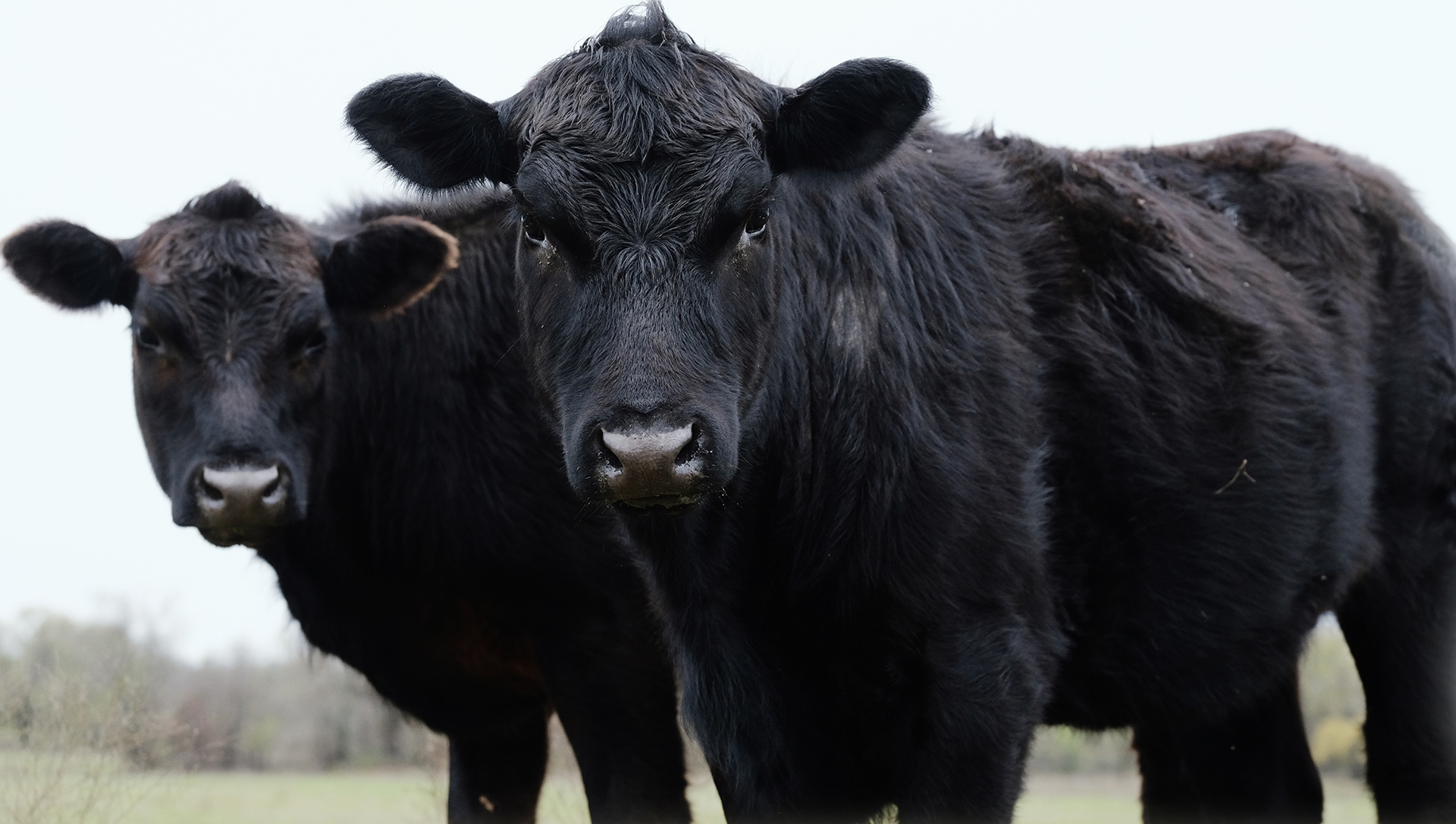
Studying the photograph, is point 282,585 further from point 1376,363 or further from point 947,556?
point 1376,363

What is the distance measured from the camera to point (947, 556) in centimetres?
446

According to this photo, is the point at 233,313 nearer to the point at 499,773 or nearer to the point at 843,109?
the point at 499,773

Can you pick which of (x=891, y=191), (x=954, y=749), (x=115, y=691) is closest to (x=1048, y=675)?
(x=954, y=749)

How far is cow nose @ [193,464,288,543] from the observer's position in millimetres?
6582

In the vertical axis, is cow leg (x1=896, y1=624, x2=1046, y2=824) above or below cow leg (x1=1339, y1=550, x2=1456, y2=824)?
above

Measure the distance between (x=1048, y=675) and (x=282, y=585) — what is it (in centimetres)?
463

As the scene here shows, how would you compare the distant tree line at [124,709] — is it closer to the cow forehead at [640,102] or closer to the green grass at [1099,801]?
the cow forehead at [640,102]

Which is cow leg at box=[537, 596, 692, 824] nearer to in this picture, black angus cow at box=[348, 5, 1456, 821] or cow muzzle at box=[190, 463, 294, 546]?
cow muzzle at box=[190, 463, 294, 546]

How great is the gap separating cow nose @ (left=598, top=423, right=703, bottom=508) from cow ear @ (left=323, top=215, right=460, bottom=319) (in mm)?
4059

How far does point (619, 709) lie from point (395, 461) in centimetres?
179

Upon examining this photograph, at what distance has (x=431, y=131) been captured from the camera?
4688 millimetres

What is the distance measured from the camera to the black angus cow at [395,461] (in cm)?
693

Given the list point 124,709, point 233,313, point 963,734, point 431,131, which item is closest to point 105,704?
point 124,709

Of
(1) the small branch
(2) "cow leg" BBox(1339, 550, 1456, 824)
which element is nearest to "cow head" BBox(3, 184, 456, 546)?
(1) the small branch
